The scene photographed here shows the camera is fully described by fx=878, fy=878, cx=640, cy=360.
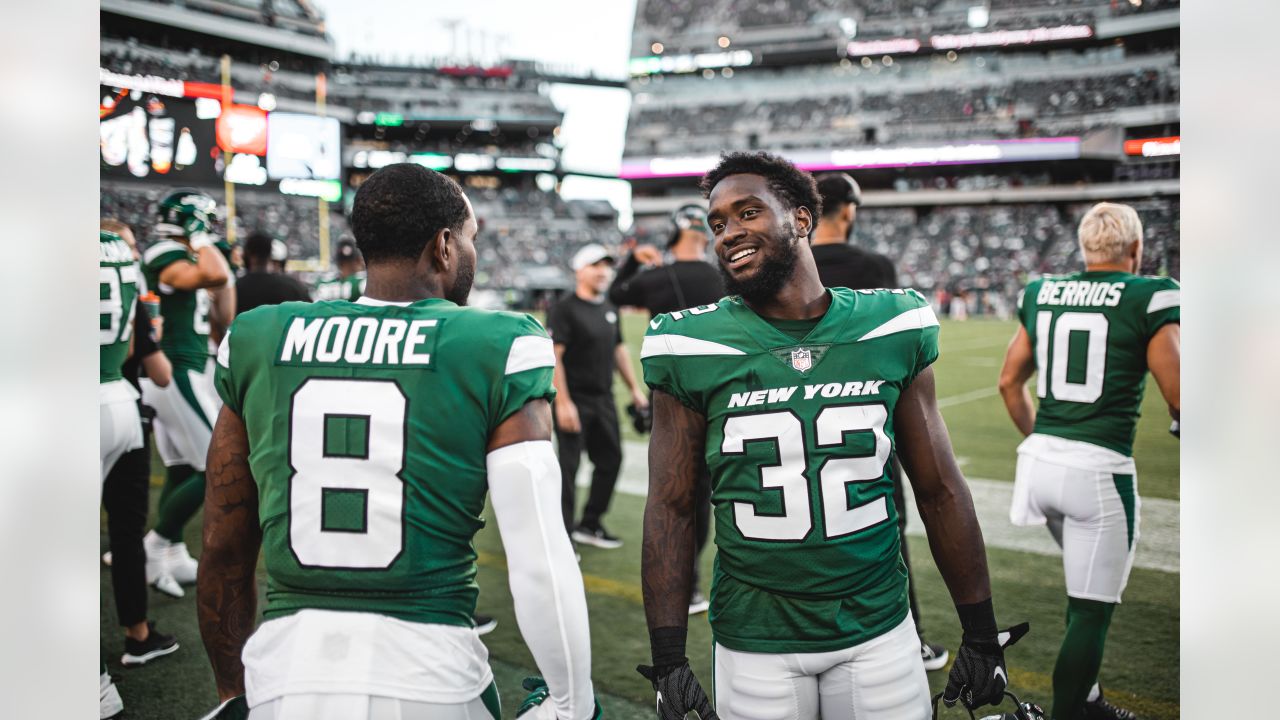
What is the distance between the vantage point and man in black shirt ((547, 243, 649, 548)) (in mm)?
4852

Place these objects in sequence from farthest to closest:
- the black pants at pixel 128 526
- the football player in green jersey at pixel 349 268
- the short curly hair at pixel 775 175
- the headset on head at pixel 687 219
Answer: the football player in green jersey at pixel 349 268 < the headset on head at pixel 687 219 < the black pants at pixel 128 526 < the short curly hair at pixel 775 175

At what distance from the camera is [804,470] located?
1.79 metres

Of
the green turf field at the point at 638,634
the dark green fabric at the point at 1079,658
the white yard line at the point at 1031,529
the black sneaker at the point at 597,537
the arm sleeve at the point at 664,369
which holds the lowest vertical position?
the green turf field at the point at 638,634

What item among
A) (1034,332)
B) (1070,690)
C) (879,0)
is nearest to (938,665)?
(1070,690)

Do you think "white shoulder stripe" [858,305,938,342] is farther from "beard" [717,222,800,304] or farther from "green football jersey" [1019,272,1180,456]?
"green football jersey" [1019,272,1180,456]

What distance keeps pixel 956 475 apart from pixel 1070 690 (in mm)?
1286

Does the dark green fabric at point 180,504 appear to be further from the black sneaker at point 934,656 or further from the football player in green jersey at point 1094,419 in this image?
the football player in green jersey at point 1094,419

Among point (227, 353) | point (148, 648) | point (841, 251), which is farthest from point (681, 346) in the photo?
point (148, 648)

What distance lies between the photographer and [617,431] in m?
5.16

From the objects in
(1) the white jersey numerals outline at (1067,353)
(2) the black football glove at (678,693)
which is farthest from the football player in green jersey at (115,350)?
(1) the white jersey numerals outline at (1067,353)

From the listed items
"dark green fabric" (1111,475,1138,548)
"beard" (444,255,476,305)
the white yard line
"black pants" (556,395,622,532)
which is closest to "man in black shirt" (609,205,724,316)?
the white yard line

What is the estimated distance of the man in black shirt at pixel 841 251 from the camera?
3334 millimetres

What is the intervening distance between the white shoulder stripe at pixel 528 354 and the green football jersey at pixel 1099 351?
2036 mm
